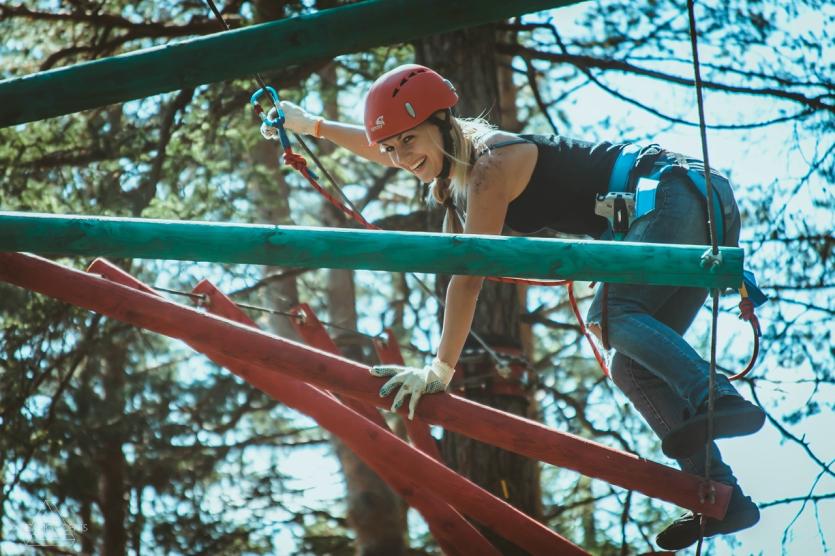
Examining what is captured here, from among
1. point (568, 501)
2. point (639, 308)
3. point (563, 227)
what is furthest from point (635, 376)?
point (568, 501)

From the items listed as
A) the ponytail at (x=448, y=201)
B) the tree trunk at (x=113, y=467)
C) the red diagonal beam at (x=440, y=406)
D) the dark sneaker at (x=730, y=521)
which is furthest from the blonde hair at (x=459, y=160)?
the tree trunk at (x=113, y=467)

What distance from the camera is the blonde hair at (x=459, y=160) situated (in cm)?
350

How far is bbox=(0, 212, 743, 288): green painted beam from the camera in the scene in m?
2.49

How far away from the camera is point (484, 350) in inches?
238

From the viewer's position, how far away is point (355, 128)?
429 centimetres

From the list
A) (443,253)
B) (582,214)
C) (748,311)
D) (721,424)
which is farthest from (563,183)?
A: (443,253)

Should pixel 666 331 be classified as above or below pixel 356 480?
below

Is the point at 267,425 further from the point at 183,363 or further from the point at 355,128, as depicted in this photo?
the point at 355,128

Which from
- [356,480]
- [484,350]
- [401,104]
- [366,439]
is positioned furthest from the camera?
[356,480]

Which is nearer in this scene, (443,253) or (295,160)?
(443,253)

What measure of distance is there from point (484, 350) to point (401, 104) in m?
2.76

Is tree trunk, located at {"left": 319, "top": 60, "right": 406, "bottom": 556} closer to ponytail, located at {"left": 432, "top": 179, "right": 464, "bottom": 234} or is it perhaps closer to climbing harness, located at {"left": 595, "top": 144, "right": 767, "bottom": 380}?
ponytail, located at {"left": 432, "top": 179, "right": 464, "bottom": 234}

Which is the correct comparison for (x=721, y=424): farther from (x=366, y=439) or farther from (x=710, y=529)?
(x=366, y=439)

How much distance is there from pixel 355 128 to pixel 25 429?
12.7 feet
